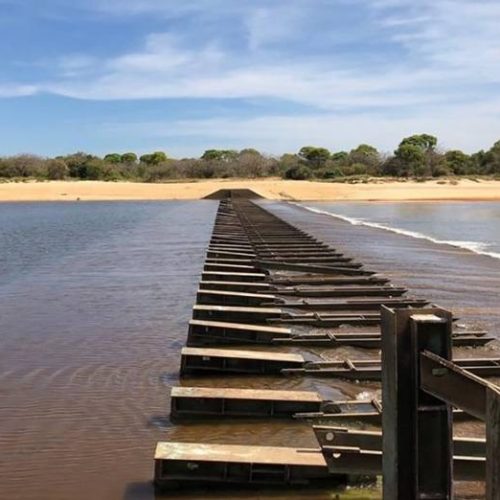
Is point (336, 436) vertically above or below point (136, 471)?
above

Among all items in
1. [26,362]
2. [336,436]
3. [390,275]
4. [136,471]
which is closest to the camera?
[336,436]

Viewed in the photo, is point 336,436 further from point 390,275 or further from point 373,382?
point 390,275

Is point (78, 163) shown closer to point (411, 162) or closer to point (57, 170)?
point (57, 170)

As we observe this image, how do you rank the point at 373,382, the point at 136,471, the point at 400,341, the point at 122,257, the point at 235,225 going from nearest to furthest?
the point at 400,341 < the point at 136,471 < the point at 373,382 < the point at 122,257 < the point at 235,225

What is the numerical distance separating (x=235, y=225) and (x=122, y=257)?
7.18m

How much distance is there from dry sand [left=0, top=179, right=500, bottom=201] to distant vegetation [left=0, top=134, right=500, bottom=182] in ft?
52.0

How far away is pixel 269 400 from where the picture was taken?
23.6 ft

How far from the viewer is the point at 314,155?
13388 cm

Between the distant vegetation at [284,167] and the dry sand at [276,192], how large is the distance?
52.0ft

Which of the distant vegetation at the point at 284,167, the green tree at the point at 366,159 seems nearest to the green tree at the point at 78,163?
the distant vegetation at the point at 284,167

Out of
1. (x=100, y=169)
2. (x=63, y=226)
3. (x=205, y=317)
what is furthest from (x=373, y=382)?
(x=100, y=169)

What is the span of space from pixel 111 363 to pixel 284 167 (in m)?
111

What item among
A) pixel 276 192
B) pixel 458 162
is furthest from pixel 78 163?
pixel 458 162

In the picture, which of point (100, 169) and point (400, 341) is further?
point (100, 169)
